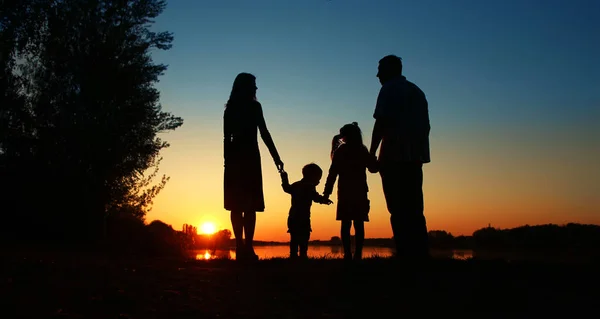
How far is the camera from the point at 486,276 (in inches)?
308

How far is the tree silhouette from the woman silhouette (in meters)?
14.3

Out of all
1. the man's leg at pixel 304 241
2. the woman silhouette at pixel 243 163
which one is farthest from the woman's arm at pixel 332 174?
the woman silhouette at pixel 243 163

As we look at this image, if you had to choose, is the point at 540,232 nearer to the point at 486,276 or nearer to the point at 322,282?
the point at 486,276

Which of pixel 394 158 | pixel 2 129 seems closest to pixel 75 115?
pixel 2 129

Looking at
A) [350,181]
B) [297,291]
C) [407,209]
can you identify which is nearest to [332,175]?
[350,181]

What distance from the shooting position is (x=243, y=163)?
33.0 feet

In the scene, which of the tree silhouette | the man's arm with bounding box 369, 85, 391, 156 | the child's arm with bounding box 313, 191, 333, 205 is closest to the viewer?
the man's arm with bounding box 369, 85, 391, 156

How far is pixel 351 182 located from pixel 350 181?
31 millimetres

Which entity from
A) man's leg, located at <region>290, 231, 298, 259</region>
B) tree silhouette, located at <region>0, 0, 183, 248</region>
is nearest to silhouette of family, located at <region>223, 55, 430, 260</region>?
man's leg, located at <region>290, 231, 298, 259</region>

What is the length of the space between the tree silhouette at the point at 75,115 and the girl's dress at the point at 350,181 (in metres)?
14.4

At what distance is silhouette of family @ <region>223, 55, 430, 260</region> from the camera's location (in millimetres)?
9055

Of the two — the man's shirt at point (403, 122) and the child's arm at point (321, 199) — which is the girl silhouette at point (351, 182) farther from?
the man's shirt at point (403, 122)

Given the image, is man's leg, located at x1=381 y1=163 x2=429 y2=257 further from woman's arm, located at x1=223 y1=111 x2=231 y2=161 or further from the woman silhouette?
woman's arm, located at x1=223 y1=111 x2=231 y2=161

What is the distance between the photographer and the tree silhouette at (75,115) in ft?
73.3
